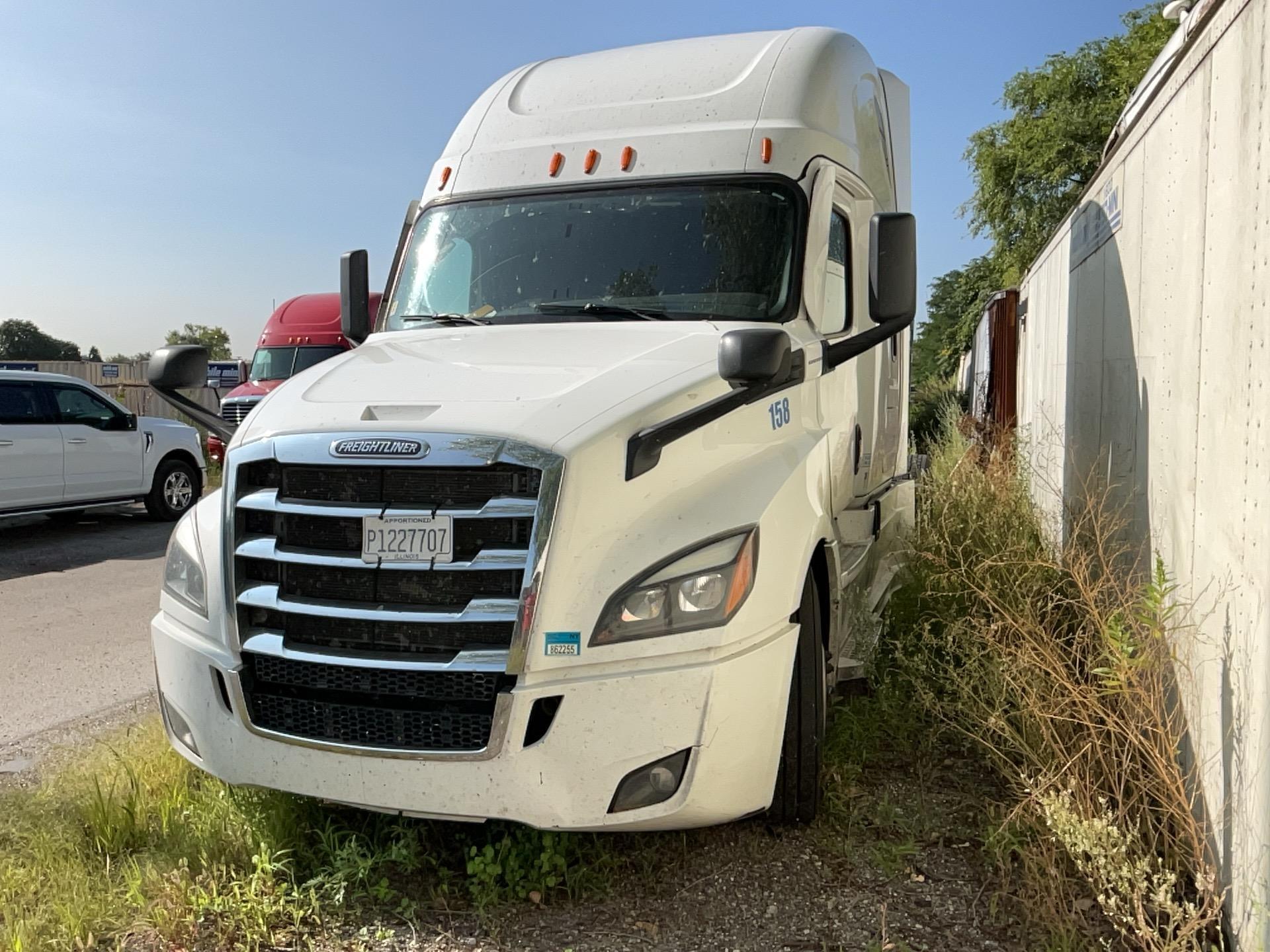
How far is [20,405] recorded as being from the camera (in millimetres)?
11164

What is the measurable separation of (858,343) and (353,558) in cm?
222

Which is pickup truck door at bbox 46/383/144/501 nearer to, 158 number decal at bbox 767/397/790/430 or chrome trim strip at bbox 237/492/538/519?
chrome trim strip at bbox 237/492/538/519

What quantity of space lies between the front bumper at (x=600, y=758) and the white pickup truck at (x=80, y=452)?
9.46 m

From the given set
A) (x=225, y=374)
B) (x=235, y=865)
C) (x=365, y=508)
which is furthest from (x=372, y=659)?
(x=225, y=374)

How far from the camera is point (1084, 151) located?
33.9 meters

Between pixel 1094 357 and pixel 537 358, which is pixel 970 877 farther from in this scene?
pixel 1094 357

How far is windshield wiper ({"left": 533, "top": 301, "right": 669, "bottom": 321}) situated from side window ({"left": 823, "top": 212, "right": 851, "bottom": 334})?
0.81 m

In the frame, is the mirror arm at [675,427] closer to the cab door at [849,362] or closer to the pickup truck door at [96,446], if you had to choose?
the cab door at [849,362]

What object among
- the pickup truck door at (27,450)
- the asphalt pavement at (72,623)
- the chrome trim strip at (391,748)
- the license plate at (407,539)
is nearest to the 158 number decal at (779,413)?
the license plate at (407,539)

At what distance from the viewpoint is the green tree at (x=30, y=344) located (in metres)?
111

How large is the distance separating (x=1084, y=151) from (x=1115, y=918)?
36.0m

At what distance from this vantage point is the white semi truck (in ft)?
9.78

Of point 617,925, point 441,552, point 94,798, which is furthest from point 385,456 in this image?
point 94,798

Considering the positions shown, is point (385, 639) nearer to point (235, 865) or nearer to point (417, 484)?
point (417, 484)
